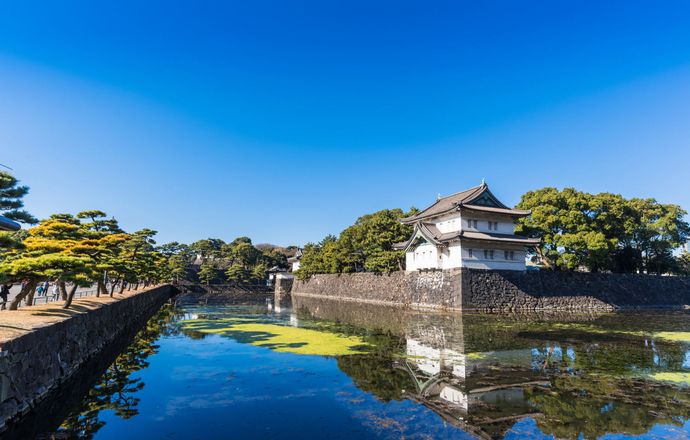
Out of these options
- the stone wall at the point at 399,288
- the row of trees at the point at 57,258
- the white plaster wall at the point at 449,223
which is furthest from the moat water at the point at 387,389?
the white plaster wall at the point at 449,223

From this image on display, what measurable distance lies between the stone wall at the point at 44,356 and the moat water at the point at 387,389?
0.56m

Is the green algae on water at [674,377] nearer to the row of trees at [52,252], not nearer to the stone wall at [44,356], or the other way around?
the stone wall at [44,356]

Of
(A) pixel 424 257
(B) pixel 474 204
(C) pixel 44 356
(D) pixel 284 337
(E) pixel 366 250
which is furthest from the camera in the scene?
(E) pixel 366 250

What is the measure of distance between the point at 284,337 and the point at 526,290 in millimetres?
20642

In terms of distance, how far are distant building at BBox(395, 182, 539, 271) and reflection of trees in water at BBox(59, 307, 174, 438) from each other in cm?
2118

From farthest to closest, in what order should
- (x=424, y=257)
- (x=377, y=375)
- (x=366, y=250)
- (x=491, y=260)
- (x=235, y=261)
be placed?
(x=235, y=261) < (x=366, y=250) < (x=424, y=257) < (x=491, y=260) < (x=377, y=375)

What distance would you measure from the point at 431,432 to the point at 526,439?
149cm

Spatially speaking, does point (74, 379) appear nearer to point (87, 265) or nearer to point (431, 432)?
point (87, 265)

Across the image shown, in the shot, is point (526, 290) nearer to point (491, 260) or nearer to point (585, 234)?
point (491, 260)

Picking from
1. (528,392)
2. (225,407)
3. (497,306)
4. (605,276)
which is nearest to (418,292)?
(497,306)

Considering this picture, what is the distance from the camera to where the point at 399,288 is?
3347 cm

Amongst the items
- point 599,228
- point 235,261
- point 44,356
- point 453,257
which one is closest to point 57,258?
point 44,356

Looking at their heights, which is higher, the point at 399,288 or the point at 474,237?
the point at 474,237

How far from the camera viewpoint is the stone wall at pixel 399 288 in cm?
2792
